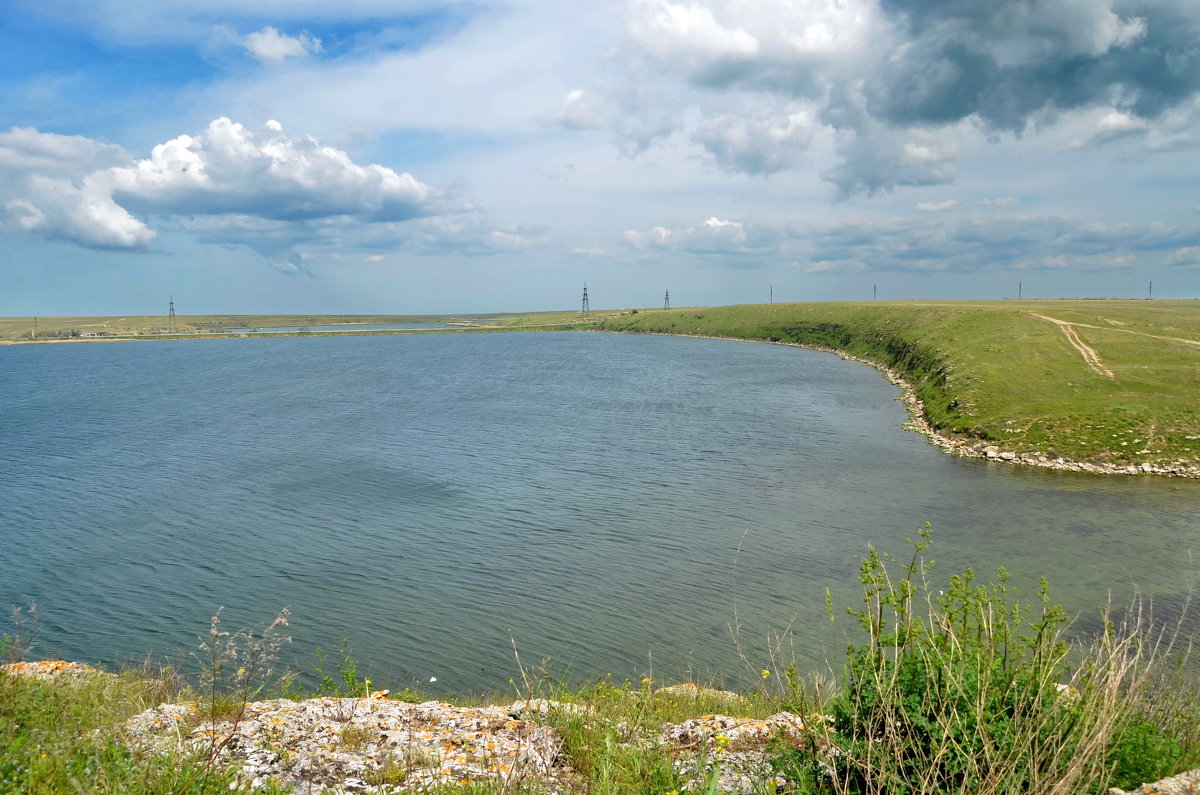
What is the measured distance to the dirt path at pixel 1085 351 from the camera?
189 feet

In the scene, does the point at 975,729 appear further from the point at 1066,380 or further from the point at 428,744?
the point at 1066,380

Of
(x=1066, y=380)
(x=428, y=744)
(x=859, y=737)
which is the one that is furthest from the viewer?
(x=1066, y=380)

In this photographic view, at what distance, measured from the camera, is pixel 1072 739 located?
671cm

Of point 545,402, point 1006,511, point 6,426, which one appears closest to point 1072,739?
point 1006,511

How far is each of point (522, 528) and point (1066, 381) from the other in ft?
159

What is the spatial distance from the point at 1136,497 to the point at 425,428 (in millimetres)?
48275

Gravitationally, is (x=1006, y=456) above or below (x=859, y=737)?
below

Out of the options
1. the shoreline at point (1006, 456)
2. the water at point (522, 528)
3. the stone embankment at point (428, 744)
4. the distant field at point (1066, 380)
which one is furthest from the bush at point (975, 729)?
the distant field at point (1066, 380)

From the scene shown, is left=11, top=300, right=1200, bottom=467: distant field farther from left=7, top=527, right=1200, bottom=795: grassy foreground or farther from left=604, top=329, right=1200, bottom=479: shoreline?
left=7, top=527, right=1200, bottom=795: grassy foreground

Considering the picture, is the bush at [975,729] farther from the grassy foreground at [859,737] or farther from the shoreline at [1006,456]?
the shoreline at [1006,456]

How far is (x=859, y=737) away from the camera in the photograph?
281 inches

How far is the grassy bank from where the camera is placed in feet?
145

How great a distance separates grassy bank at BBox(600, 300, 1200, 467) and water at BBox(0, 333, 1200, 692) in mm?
4457

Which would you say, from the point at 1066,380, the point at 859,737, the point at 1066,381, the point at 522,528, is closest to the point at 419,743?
the point at 859,737
